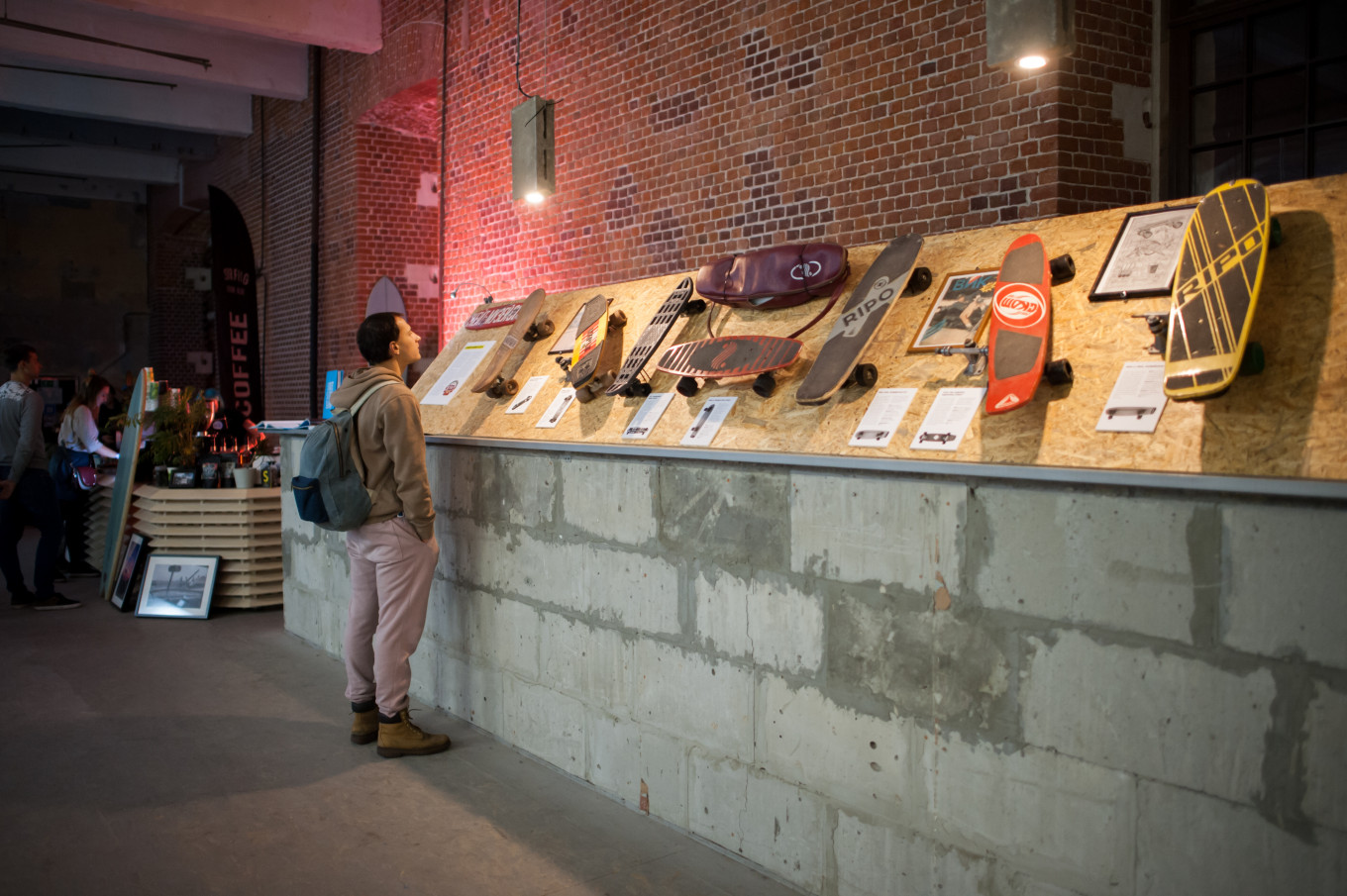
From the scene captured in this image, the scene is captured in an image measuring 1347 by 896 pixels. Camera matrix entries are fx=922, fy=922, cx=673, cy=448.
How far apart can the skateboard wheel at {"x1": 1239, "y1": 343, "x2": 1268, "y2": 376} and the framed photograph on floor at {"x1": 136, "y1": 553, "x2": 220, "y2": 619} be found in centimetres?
623

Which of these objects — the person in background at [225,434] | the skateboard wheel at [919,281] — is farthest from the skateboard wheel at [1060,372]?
the person in background at [225,434]

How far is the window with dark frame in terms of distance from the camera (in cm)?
412

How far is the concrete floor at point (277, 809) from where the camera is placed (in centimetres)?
266

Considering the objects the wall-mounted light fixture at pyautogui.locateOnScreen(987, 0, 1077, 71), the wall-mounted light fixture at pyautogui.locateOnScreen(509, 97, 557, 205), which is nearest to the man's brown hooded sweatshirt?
the wall-mounted light fixture at pyautogui.locateOnScreen(987, 0, 1077, 71)

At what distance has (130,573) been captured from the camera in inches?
254

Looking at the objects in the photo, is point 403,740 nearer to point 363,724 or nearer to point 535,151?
point 363,724

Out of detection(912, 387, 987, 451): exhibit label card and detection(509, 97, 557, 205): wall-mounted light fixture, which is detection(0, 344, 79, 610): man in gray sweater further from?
detection(912, 387, 987, 451): exhibit label card

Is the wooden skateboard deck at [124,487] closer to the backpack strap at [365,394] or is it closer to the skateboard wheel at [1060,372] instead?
the backpack strap at [365,394]

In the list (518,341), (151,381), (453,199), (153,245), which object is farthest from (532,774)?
(153,245)

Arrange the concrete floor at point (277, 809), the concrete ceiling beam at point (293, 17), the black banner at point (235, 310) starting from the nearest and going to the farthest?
the concrete floor at point (277, 809), the concrete ceiling beam at point (293, 17), the black banner at point (235, 310)

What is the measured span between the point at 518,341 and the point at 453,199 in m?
5.14

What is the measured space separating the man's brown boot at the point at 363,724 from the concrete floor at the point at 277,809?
6 centimetres

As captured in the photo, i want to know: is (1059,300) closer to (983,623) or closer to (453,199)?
(983,623)

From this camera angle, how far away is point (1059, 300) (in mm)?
2344
